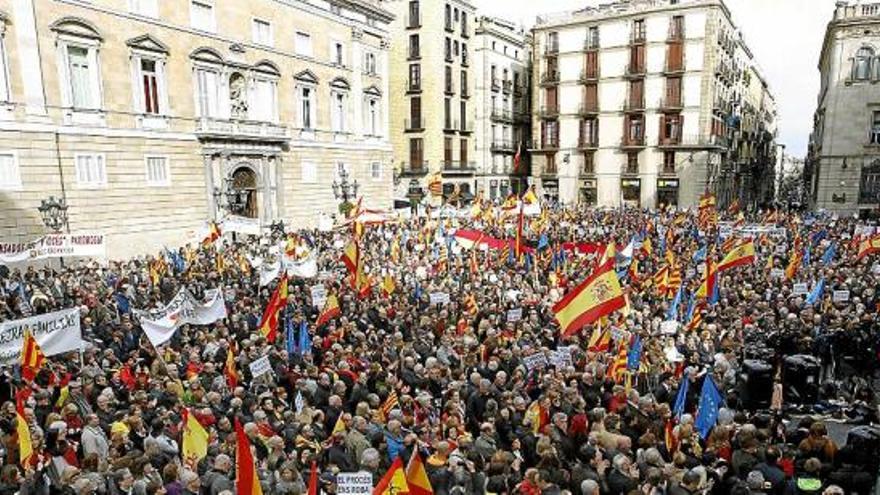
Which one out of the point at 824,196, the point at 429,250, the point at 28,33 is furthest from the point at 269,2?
the point at 824,196

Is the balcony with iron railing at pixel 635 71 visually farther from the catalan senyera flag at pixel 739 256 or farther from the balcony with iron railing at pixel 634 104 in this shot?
the catalan senyera flag at pixel 739 256

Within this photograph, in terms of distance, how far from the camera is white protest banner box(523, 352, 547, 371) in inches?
388

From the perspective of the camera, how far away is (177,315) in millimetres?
11172

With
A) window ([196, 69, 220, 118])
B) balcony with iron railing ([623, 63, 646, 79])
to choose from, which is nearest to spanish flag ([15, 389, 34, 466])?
window ([196, 69, 220, 118])

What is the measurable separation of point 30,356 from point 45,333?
0.64 metres

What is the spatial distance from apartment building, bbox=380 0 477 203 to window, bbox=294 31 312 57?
50.7ft

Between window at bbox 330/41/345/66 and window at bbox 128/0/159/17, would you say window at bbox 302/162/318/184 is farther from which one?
window at bbox 128/0/159/17

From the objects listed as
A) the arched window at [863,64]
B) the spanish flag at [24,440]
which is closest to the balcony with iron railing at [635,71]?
the arched window at [863,64]

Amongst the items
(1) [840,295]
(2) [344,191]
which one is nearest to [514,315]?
(1) [840,295]

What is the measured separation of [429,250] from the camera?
895 inches

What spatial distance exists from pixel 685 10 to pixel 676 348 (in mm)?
41925

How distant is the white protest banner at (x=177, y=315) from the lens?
411 inches

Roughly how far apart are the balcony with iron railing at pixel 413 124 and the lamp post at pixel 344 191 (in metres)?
13.6

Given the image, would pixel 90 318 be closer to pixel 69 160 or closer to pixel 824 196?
pixel 69 160
